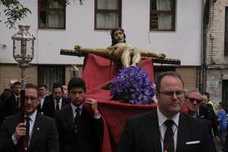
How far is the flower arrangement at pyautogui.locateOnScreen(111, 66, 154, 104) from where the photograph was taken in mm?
8883

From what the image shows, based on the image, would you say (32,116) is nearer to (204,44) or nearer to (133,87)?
(133,87)

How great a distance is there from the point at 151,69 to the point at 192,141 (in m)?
4.98

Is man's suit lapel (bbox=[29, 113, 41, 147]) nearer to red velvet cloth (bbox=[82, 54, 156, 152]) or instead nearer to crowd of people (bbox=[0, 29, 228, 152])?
crowd of people (bbox=[0, 29, 228, 152])

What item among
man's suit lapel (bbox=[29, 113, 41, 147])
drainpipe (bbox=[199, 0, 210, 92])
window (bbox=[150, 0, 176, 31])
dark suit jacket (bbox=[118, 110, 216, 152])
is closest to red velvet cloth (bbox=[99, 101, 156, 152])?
man's suit lapel (bbox=[29, 113, 41, 147])

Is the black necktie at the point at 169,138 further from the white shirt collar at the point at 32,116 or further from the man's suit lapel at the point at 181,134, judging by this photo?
the white shirt collar at the point at 32,116

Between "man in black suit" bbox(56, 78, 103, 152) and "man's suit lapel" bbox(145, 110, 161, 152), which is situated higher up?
"man's suit lapel" bbox(145, 110, 161, 152)

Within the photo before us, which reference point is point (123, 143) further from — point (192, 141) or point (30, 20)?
point (30, 20)

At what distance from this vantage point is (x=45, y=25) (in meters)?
28.1

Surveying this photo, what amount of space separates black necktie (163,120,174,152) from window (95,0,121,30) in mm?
23004

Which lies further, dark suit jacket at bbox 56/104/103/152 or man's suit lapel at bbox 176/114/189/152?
dark suit jacket at bbox 56/104/103/152

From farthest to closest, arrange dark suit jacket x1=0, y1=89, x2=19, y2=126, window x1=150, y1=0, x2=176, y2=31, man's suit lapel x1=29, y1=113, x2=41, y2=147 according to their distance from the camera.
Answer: window x1=150, y1=0, x2=176, y2=31 < dark suit jacket x1=0, y1=89, x2=19, y2=126 < man's suit lapel x1=29, y1=113, x2=41, y2=147

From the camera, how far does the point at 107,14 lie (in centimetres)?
2847

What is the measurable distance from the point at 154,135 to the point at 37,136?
2.31 metres

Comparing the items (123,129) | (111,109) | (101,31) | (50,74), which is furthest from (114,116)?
(50,74)
